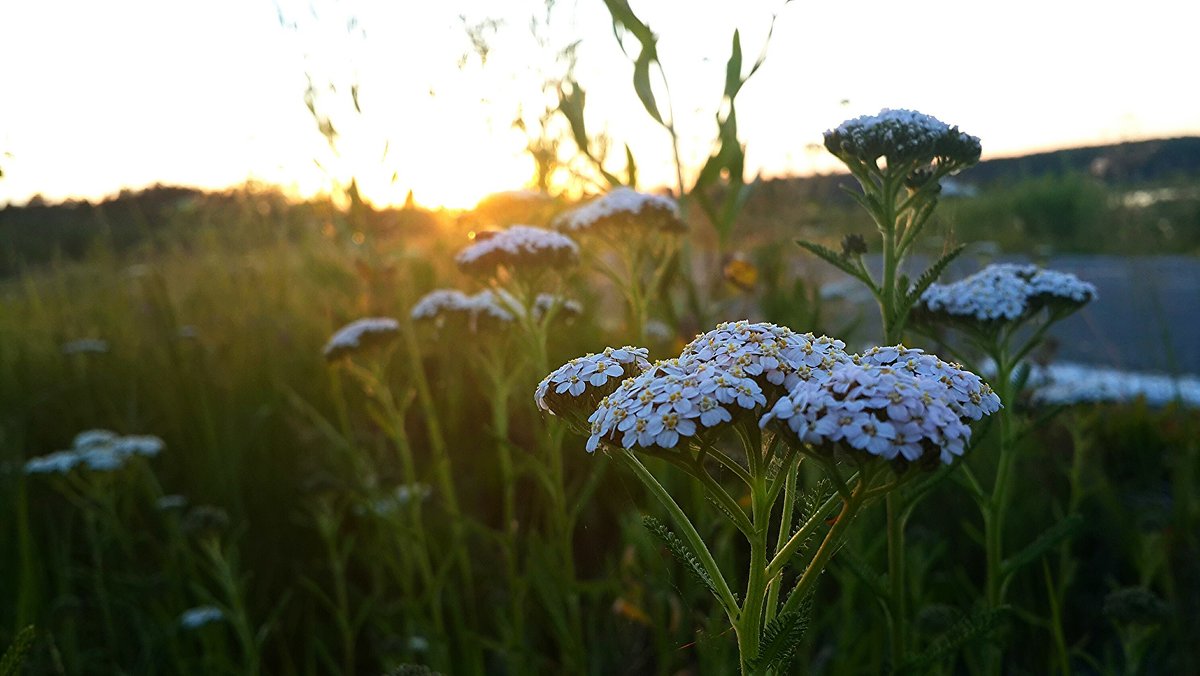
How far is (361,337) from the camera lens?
271 centimetres

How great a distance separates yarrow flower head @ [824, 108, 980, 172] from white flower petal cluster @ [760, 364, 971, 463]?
74 centimetres

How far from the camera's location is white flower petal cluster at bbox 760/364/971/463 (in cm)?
98

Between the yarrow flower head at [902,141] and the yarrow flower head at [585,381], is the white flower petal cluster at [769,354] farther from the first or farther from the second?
the yarrow flower head at [902,141]

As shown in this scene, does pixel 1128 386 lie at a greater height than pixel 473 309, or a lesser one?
lesser

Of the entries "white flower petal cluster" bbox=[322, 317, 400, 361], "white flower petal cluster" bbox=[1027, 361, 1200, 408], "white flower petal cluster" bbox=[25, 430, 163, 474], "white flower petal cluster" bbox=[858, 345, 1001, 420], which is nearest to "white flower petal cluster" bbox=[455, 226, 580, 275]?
"white flower petal cluster" bbox=[322, 317, 400, 361]

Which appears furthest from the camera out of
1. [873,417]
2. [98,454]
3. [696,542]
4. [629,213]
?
[98,454]

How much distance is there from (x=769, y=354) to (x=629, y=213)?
4.66ft

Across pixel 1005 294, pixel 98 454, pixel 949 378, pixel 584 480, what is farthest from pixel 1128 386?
pixel 98 454

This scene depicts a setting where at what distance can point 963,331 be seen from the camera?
6.59 feet

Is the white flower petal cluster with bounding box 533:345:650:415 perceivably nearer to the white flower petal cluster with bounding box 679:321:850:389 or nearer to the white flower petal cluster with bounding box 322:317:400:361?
the white flower petal cluster with bounding box 679:321:850:389

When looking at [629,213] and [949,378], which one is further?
[629,213]

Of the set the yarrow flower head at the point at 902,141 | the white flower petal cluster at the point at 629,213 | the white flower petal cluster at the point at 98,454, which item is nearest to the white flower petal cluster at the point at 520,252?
the white flower petal cluster at the point at 629,213

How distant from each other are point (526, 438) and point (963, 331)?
2521mm

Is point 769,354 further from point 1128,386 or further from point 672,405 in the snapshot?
point 1128,386
